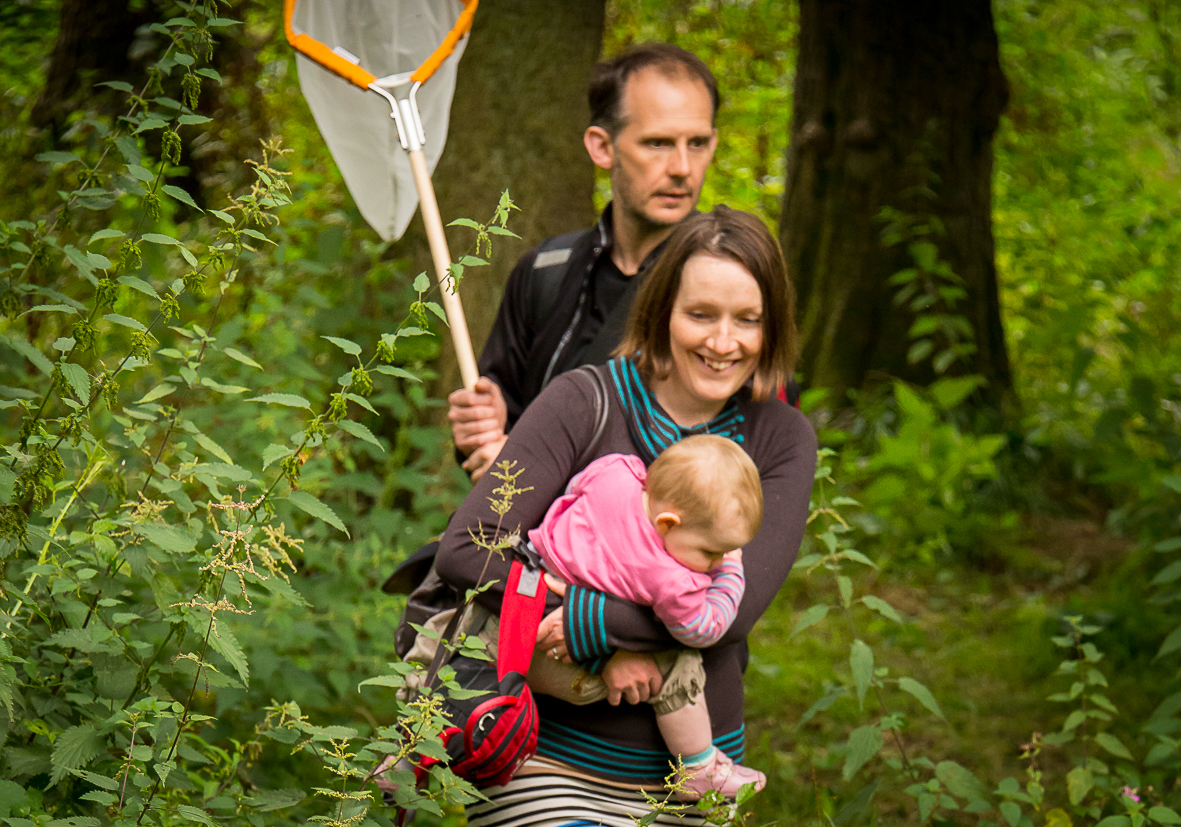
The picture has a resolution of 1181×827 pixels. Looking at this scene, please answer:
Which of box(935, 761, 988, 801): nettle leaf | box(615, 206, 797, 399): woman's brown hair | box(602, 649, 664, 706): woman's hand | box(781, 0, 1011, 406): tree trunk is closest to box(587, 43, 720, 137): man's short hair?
box(615, 206, 797, 399): woman's brown hair

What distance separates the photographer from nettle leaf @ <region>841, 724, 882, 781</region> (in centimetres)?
274

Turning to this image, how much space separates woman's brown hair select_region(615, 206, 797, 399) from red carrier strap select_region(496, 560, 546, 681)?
0.52 metres

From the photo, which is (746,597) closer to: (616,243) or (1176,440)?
(616,243)

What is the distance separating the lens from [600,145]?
2.69 meters

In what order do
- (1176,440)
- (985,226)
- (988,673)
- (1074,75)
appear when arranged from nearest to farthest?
(1176,440) → (988,673) → (985,226) → (1074,75)

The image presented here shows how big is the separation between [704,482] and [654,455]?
0.23m

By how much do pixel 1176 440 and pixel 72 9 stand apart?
19.2 feet

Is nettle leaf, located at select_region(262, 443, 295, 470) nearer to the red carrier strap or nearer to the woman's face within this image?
the red carrier strap

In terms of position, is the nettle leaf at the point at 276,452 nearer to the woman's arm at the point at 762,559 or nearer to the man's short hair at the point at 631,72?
the woman's arm at the point at 762,559

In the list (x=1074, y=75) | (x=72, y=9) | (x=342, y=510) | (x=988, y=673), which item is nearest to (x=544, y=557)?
(x=342, y=510)

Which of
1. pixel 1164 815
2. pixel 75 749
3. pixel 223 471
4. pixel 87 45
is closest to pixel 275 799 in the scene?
pixel 75 749

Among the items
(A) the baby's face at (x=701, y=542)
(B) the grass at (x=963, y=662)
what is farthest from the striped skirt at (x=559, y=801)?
(B) the grass at (x=963, y=662)

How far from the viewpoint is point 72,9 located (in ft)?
18.8

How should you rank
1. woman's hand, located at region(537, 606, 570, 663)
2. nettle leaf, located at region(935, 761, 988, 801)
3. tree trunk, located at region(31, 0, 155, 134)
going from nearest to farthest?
woman's hand, located at region(537, 606, 570, 663)
nettle leaf, located at region(935, 761, 988, 801)
tree trunk, located at region(31, 0, 155, 134)
